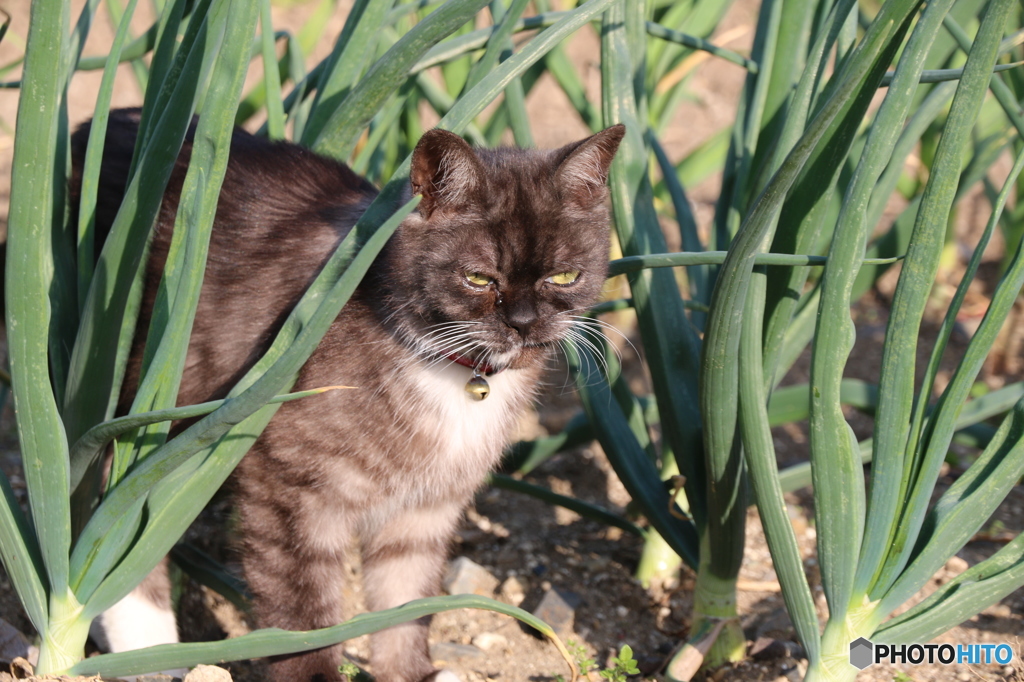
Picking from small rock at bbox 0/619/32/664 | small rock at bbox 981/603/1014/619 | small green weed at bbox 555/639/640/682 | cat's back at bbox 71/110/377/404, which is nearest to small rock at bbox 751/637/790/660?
small green weed at bbox 555/639/640/682

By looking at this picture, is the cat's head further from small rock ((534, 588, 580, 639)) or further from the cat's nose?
small rock ((534, 588, 580, 639))

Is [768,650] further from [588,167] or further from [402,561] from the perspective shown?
[588,167]

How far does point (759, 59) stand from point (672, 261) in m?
0.70

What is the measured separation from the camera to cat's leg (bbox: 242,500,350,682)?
5.23 feet

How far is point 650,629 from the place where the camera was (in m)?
2.01

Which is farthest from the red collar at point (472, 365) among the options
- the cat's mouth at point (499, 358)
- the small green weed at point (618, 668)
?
the small green weed at point (618, 668)

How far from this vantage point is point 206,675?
54.4 inches

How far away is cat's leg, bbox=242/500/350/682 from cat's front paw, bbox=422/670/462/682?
19 cm

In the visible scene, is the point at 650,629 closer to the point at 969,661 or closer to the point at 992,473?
the point at 969,661

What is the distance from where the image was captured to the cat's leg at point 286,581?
1594 mm

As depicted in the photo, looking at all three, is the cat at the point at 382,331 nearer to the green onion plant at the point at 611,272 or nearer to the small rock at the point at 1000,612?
the green onion plant at the point at 611,272

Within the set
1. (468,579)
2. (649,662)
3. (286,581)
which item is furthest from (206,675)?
(649,662)

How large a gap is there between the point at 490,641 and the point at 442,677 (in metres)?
0.23

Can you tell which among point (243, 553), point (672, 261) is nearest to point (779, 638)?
point (672, 261)
